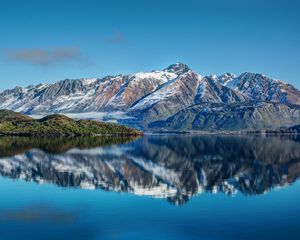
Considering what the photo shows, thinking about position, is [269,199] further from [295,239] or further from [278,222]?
[295,239]

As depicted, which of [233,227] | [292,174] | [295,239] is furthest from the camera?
[292,174]

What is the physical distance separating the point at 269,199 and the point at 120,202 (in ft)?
77.2

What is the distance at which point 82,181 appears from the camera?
90438 millimetres

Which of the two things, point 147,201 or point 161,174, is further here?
point 161,174

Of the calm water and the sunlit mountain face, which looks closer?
the calm water

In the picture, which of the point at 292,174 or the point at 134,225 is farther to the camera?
the point at 292,174

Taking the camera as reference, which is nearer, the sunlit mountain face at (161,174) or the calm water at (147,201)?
the calm water at (147,201)

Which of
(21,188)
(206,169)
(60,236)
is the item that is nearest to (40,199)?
(21,188)

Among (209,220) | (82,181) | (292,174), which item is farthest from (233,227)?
(292,174)

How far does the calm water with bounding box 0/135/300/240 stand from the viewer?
5316cm

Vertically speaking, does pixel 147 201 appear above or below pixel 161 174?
below

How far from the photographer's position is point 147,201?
232 feet

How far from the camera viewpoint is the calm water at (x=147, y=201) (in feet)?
174

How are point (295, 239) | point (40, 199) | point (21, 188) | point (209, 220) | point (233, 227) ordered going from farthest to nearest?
point (21, 188) < point (40, 199) < point (209, 220) < point (233, 227) < point (295, 239)
